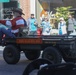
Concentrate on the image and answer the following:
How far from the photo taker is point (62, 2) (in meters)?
25.4

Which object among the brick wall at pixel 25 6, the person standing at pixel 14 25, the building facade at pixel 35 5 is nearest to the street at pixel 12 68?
the person standing at pixel 14 25

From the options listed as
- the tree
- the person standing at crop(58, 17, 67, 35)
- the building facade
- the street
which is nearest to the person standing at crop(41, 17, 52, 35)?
the person standing at crop(58, 17, 67, 35)

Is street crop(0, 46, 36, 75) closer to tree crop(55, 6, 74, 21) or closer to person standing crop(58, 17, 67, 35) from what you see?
person standing crop(58, 17, 67, 35)

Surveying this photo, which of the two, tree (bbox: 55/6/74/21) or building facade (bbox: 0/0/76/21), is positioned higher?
building facade (bbox: 0/0/76/21)

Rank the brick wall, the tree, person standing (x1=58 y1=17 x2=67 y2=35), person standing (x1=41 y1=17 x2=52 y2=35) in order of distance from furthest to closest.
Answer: the brick wall
the tree
person standing (x1=41 y1=17 x2=52 y2=35)
person standing (x1=58 y1=17 x2=67 y2=35)

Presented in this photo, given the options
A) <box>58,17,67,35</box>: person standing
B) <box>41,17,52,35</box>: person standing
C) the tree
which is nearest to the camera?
<box>58,17,67,35</box>: person standing

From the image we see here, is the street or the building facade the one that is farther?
the building facade

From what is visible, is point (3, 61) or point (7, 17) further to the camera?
point (7, 17)

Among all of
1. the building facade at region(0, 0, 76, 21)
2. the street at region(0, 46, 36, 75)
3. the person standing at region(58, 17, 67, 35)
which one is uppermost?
the building facade at region(0, 0, 76, 21)

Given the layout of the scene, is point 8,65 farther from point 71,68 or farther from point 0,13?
point 0,13

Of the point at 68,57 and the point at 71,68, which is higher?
the point at 71,68

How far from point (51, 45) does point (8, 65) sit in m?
1.67

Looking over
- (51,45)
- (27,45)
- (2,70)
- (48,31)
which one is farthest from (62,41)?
(48,31)

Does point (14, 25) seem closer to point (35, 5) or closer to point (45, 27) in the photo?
point (45, 27)
